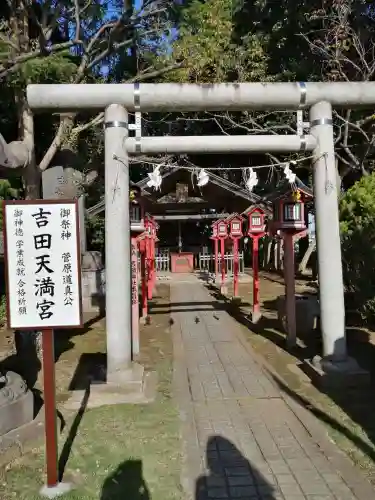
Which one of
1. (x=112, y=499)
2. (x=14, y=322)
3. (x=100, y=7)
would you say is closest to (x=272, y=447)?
(x=112, y=499)

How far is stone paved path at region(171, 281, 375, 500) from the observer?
366 centimetres

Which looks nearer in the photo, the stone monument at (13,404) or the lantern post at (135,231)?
the stone monument at (13,404)

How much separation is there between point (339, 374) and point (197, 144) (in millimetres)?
3505

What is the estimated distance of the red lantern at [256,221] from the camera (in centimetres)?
1227

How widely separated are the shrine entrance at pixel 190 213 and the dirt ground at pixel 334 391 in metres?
10.1

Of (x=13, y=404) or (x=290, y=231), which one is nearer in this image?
(x=13, y=404)

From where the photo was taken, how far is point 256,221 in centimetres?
1230

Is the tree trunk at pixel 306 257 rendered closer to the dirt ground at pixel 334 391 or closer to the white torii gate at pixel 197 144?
the dirt ground at pixel 334 391

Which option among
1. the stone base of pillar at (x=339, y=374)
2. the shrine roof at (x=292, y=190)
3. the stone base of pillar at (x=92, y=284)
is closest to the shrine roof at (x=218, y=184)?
the shrine roof at (x=292, y=190)

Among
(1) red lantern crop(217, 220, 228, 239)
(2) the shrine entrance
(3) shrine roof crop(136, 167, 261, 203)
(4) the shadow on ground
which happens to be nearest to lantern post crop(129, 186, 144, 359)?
(4) the shadow on ground

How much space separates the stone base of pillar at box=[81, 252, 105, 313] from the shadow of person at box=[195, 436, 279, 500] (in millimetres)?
10007

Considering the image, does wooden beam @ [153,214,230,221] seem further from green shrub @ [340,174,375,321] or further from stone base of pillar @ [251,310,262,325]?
green shrub @ [340,174,375,321]

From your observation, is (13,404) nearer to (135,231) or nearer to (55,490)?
(55,490)

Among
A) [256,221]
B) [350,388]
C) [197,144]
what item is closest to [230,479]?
[350,388]
